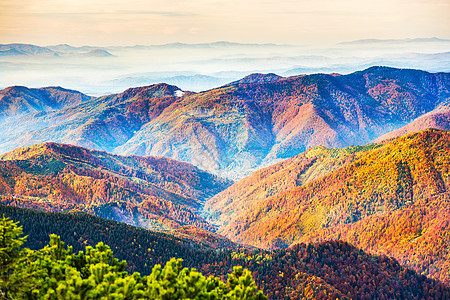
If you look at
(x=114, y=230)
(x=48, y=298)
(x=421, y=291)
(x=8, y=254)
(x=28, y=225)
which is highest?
(x=8, y=254)

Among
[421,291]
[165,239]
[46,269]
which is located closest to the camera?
[46,269]

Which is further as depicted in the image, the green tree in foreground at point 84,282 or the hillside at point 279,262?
the hillside at point 279,262

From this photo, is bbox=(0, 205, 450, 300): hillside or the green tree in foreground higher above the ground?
the green tree in foreground

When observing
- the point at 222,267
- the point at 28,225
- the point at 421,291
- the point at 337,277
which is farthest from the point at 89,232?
the point at 421,291

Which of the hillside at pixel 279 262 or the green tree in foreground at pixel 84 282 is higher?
the green tree in foreground at pixel 84 282

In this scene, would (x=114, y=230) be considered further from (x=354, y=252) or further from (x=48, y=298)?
(x=48, y=298)

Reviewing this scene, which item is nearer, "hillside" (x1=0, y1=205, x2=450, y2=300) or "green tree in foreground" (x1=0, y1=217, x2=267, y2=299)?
"green tree in foreground" (x1=0, y1=217, x2=267, y2=299)

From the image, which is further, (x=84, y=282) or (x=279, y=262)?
(x=279, y=262)

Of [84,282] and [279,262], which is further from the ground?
[84,282]
